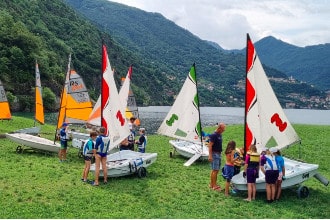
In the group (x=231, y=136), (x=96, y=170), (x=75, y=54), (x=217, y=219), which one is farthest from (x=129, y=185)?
(x=75, y=54)

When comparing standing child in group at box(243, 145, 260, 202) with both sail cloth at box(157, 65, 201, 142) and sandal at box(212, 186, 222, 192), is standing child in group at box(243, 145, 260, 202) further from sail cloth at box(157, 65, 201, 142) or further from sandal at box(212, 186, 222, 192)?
sail cloth at box(157, 65, 201, 142)

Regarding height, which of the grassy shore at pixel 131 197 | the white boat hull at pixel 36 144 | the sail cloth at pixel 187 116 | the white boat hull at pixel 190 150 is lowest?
the grassy shore at pixel 131 197

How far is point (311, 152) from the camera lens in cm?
2773

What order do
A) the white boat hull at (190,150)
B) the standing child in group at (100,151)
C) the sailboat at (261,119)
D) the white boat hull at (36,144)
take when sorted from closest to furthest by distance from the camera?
the sailboat at (261,119) < the standing child in group at (100,151) < the white boat hull at (36,144) < the white boat hull at (190,150)

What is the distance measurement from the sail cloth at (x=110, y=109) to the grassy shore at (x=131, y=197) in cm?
215

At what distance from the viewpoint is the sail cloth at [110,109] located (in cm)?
1854

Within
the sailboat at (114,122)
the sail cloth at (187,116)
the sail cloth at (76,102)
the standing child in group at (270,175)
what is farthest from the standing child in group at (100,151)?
the sail cloth at (76,102)

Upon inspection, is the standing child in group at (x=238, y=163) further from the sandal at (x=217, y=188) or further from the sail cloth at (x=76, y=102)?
the sail cloth at (x=76, y=102)

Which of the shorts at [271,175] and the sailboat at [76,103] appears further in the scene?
the sailboat at [76,103]

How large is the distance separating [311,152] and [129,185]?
52.8ft

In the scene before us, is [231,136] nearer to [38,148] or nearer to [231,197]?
[38,148]

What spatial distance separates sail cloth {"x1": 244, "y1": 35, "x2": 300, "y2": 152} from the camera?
16047mm

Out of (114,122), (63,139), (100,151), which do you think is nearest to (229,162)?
(100,151)

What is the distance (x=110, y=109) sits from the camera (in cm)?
1872
